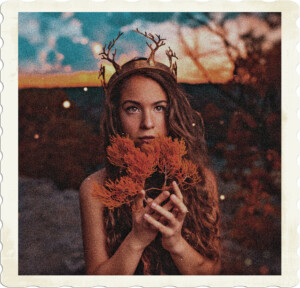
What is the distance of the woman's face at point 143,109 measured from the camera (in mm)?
1847

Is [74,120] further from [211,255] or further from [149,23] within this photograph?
[211,255]

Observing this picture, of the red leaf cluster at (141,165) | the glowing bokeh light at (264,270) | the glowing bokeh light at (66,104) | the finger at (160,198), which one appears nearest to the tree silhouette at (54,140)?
the glowing bokeh light at (66,104)

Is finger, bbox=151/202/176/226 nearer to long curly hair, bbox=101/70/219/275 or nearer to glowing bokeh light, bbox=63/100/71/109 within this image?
long curly hair, bbox=101/70/219/275

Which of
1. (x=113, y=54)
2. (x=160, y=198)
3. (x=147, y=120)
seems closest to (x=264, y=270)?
(x=160, y=198)

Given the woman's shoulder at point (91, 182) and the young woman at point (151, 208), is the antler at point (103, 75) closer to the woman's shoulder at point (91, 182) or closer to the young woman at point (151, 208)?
the young woman at point (151, 208)

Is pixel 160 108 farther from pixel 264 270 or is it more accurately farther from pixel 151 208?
pixel 264 270

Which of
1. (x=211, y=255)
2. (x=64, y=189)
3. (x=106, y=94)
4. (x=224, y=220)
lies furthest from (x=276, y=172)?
(x=64, y=189)

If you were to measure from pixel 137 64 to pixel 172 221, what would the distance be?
783 millimetres

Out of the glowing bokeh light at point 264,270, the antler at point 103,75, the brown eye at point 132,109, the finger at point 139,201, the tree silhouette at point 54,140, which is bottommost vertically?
the glowing bokeh light at point 264,270

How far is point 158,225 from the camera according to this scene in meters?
1.81

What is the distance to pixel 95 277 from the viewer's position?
6.26ft

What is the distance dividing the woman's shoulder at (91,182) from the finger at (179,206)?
0.37 meters

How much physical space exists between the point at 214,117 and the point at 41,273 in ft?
3.87

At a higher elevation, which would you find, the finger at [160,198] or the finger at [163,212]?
the finger at [160,198]
